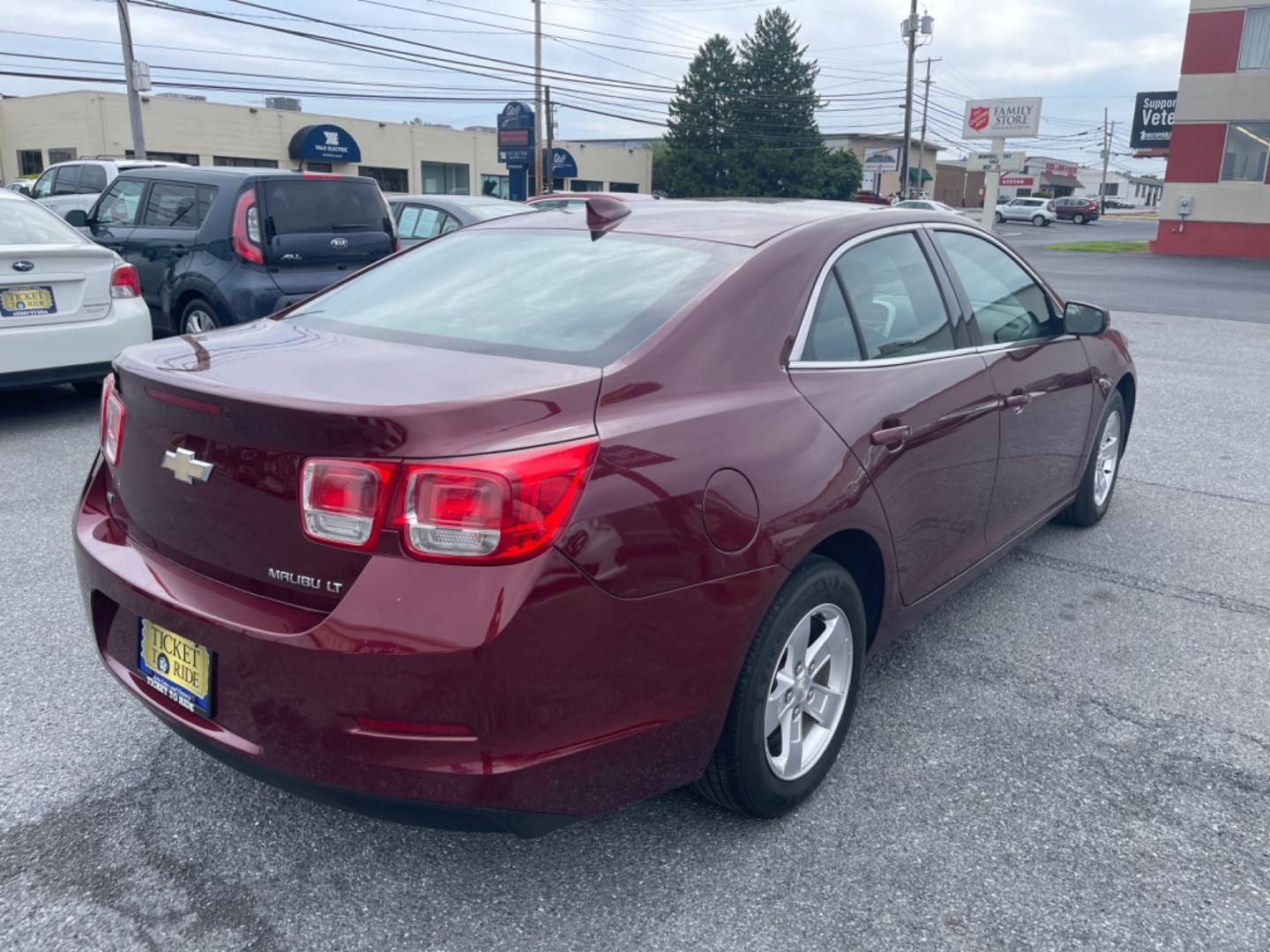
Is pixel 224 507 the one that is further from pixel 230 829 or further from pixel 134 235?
pixel 134 235

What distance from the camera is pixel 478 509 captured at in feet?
6.75

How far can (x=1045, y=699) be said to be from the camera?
352 cm

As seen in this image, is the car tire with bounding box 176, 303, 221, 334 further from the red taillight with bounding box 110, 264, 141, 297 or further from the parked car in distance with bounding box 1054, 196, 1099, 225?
the parked car in distance with bounding box 1054, 196, 1099, 225

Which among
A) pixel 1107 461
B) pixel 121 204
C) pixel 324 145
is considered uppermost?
pixel 324 145

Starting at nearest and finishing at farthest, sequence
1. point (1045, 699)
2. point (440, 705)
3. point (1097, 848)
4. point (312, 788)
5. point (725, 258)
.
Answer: point (440, 705) → point (312, 788) → point (1097, 848) → point (725, 258) → point (1045, 699)

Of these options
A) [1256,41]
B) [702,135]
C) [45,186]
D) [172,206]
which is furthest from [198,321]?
[702,135]

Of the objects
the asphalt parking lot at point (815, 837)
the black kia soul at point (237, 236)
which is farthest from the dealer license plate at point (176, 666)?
the black kia soul at point (237, 236)

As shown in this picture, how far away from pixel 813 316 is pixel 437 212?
9.22 metres

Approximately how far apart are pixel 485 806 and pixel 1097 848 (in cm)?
162

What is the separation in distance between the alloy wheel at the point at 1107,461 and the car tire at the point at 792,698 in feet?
8.81

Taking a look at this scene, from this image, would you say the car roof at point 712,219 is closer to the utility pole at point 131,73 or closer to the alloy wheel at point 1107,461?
the alloy wheel at point 1107,461

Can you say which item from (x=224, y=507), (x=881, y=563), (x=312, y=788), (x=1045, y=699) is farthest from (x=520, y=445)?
(x=1045, y=699)

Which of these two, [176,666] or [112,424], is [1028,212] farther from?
[176,666]

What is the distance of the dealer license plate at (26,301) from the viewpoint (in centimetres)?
646
